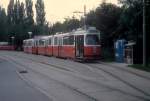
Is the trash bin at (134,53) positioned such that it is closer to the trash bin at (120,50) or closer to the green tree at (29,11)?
the trash bin at (120,50)

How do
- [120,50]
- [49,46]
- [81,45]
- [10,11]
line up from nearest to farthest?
[120,50]
[81,45]
[49,46]
[10,11]

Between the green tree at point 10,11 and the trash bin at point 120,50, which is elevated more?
the green tree at point 10,11

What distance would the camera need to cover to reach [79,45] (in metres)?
45.5

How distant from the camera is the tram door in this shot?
44.7 m

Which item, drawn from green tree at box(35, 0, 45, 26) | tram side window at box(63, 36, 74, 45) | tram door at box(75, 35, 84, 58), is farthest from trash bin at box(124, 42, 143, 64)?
green tree at box(35, 0, 45, 26)

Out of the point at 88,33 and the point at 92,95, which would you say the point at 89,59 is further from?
the point at 92,95

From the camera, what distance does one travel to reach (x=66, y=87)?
69.6ft

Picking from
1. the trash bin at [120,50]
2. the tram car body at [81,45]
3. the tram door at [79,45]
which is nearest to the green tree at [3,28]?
the tram car body at [81,45]

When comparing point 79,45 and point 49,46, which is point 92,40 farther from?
point 49,46

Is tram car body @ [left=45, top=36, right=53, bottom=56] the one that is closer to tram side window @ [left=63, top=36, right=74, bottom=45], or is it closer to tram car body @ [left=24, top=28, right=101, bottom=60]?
tram car body @ [left=24, top=28, right=101, bottom=60]

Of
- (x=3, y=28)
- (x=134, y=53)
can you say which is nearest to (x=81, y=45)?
(x=134, y=53)

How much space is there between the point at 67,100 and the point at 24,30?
12632 centimetres

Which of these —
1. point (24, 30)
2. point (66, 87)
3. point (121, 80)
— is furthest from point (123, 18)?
point (24, 30)

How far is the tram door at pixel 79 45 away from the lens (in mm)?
44719
